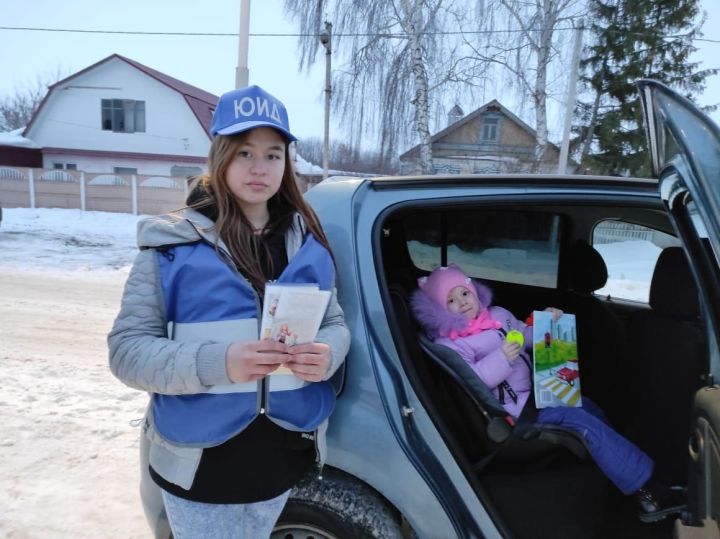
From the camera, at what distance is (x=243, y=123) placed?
51.4 inches

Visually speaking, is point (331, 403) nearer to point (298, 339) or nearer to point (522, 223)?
point (298, 339)

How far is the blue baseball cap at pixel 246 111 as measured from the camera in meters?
1.32

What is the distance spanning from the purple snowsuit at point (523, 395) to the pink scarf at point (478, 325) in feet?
0.07

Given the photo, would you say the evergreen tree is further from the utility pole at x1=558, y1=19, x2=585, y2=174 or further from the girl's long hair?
the girl's long hair

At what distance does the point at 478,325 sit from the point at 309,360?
1.32 m

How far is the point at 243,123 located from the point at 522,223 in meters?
2.14

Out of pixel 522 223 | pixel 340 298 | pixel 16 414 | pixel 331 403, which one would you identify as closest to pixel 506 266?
pixel 522 223

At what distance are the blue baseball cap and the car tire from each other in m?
1.08

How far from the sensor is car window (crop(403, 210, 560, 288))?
2.94 metres

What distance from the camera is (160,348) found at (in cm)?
118

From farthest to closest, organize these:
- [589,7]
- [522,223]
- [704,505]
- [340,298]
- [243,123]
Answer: [589,7] → [522,223] → [340,298] → [243,123] → [704,505]

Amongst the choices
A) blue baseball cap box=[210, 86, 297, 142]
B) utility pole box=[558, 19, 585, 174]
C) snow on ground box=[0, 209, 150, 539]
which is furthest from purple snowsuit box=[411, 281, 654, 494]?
utility pole box=[558, 19, 585, 174]

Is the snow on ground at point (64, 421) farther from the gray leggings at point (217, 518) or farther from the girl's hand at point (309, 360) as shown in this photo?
the girl's hand at point (309, 360)

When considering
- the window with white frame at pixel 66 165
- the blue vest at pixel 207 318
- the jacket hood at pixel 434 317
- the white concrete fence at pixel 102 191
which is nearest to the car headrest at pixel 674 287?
the jacket hood at pixel 434 317
